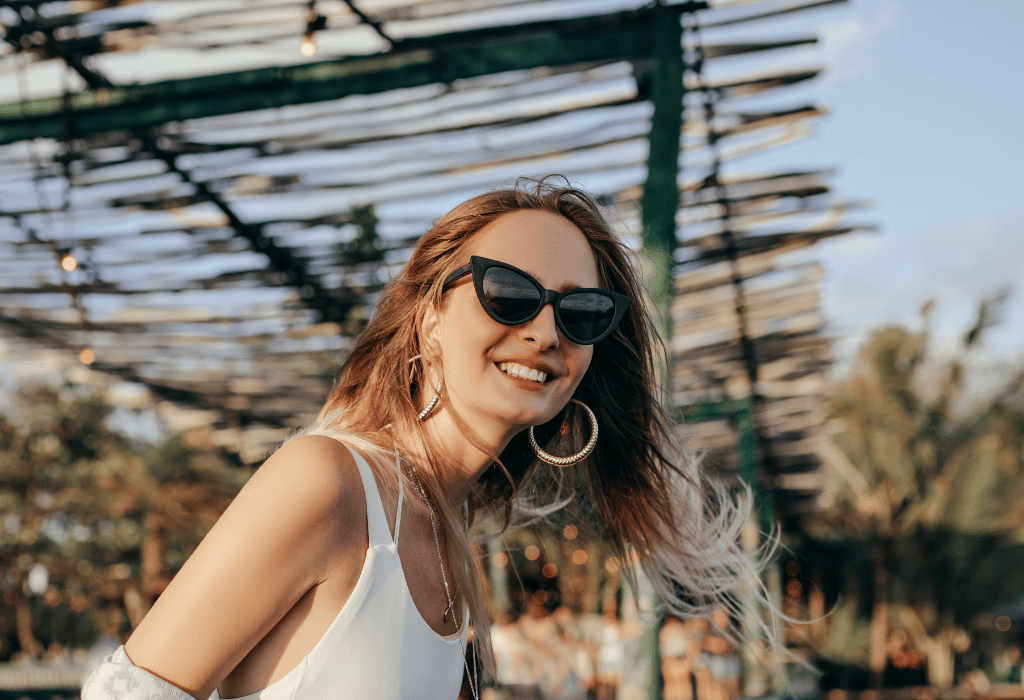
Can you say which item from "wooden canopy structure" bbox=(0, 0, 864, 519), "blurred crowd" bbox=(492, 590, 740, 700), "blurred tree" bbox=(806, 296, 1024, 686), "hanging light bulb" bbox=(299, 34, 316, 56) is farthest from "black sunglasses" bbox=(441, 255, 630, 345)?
"blurred tree" bbox=(806, 296, 1024, 686)

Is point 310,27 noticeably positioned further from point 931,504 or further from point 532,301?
point 931,504

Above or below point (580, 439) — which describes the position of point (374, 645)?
above

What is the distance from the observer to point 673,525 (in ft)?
6.05

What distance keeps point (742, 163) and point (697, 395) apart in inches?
142

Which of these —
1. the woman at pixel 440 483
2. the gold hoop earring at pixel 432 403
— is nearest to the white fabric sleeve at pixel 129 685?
the woman at pixel 440 483

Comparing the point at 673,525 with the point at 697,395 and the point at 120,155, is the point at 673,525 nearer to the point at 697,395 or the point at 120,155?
the point at 120,155

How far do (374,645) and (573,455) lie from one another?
0.70m

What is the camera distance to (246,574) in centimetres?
95

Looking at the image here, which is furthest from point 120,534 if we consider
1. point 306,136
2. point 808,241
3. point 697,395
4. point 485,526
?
point 485,526

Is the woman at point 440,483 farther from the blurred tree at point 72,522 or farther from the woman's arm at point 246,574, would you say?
the blurred tree at point 72,522

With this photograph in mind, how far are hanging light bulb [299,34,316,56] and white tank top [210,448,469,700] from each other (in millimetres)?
3316

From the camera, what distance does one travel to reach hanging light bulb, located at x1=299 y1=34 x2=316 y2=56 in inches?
154

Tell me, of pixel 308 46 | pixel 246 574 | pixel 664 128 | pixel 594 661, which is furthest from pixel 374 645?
pixel 594 661

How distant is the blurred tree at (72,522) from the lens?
12906 mm
